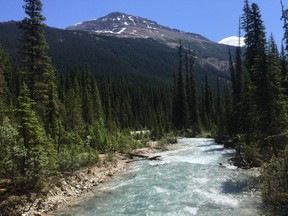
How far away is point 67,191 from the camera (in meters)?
23.9

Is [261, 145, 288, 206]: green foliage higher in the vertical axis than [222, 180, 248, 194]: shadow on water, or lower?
higher

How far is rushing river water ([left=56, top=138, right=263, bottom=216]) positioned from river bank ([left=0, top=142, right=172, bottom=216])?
95 centimetres

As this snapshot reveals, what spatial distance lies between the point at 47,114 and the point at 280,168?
64.6 ft

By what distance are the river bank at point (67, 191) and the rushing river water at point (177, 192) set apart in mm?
945

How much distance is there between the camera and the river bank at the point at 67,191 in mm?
19795

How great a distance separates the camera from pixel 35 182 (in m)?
21.7

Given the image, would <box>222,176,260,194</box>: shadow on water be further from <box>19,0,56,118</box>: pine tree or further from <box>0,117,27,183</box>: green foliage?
<box>19,0,56,118</box>: pine tree

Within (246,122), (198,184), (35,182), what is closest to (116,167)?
(198,184)

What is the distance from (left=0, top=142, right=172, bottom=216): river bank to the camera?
19.8m

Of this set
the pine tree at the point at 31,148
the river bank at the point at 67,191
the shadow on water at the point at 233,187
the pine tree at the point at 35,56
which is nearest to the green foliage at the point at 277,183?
the shadow on water at the point at 233,187

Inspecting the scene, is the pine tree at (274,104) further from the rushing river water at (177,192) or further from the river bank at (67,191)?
the river bank at (67,191)

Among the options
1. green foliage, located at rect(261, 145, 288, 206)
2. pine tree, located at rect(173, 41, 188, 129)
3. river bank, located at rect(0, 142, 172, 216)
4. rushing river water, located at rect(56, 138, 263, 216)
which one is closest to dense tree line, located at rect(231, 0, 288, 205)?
green foliage, located at rect(261, 145, 288, 206)

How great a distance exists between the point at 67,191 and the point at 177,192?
7246mm

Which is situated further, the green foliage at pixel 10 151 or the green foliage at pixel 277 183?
the green foliage at pixel 10 151
